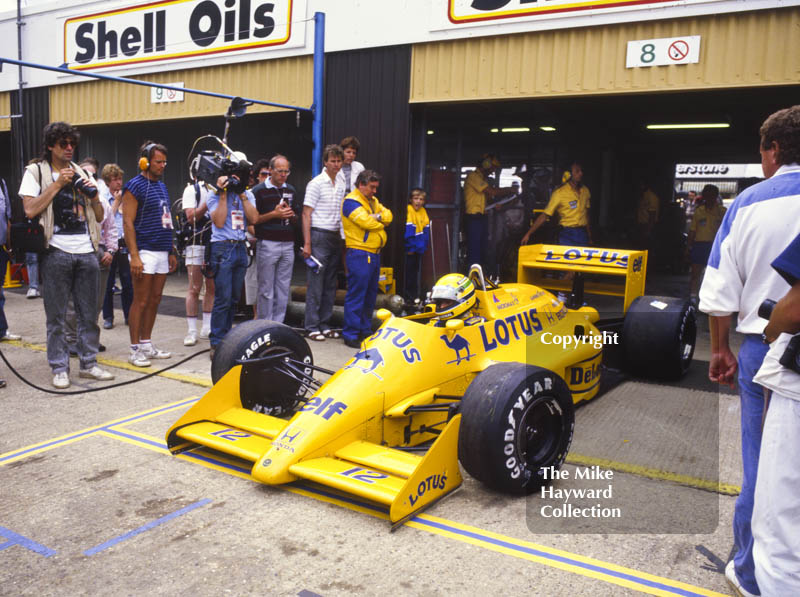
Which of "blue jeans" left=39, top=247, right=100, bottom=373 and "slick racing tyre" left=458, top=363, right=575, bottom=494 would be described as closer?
"slick racing tyre" left=458, top=363, right=575, bottom=494

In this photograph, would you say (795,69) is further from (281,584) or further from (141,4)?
(141,4)

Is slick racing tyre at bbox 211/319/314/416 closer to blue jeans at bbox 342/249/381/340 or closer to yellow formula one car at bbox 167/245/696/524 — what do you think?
yellow formula one car at bbox 167/245/696/524

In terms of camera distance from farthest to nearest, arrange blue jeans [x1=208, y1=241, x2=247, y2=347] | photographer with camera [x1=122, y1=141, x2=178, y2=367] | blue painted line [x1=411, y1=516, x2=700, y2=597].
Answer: blue jeans [x1=208, y1=241, x2=247, y2=347], photographer with camera [x1=122, y1=141, x2=178, y2=367], blue painted line [x1=411, y1=516, x2=700, y2=597]

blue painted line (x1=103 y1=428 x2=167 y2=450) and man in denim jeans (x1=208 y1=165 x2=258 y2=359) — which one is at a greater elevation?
man in denim jeans (x1=208 y1=165 x2=258 y2=359)

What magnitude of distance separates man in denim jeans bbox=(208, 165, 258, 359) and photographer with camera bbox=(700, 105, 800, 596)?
476cm

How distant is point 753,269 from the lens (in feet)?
8.55

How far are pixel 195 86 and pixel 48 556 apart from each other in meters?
9.52

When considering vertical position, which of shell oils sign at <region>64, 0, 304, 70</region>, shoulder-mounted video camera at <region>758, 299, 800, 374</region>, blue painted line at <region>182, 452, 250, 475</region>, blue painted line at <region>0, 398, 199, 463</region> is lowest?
blue painted line at <region>0, 398, 199, 463</region>

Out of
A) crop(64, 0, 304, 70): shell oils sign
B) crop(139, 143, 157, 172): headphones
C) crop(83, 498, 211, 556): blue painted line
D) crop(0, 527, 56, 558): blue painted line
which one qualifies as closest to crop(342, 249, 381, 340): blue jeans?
crop(139, 143, 157, 172): headphones

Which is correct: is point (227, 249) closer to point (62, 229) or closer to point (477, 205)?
point (62, 229)

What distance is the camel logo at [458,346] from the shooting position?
14.3 ft

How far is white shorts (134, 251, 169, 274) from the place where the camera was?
6266 millimetres

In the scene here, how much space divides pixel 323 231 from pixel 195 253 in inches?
57.2

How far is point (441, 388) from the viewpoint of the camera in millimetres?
4289
